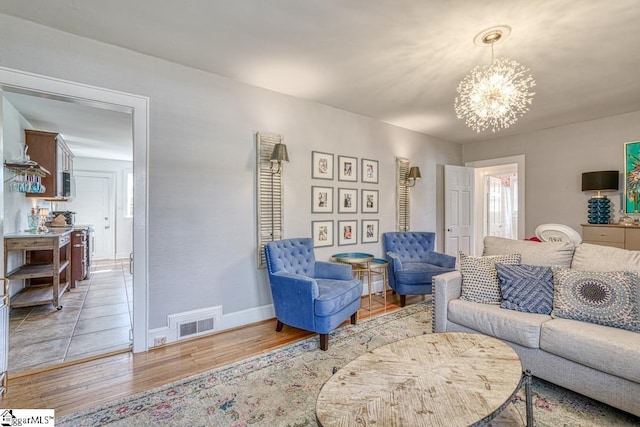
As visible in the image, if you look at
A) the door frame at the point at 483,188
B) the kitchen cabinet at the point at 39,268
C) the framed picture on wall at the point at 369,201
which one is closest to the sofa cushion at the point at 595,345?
the framed picture on wall at the point at 369,201

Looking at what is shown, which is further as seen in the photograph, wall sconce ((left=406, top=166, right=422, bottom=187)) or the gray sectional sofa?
wall sconce ((left=406, top=166, right=422, bottom=187))

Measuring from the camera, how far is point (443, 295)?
260cm

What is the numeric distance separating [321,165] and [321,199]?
444 millimetres

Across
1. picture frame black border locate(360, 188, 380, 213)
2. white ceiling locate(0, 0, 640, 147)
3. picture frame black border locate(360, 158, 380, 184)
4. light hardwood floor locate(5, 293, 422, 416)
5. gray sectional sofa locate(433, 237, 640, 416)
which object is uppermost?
white ceiling locate(0, 0, 640, 147)

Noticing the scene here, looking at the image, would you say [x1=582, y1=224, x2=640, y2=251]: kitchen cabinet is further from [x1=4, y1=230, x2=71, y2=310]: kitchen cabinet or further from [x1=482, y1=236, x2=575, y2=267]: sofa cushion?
[x1=4, y1=230, x2=71, y2=310]: kitchen cabinet

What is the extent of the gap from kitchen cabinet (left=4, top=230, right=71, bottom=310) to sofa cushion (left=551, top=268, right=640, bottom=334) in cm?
487

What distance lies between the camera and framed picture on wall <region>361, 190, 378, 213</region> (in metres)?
4.34

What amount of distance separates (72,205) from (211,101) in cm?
620

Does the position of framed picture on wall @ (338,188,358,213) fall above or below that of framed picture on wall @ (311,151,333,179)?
below

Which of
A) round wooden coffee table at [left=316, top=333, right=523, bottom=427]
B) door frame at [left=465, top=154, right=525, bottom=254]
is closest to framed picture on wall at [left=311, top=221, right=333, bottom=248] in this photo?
round wooden coffee table at [left=316, top=333, right=523, bottom=427]

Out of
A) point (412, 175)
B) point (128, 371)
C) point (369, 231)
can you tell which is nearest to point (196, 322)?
point (128, 371)

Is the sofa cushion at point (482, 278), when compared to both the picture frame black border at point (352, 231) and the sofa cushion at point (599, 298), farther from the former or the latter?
the picture frame black border at point (352, 231)

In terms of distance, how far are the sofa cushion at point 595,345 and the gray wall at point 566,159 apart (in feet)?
11.0

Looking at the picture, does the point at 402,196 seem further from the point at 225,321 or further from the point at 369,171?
the point at 225,321
